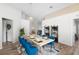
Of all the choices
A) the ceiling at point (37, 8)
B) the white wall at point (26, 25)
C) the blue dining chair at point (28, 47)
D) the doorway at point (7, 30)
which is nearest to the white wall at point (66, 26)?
the ceiling at point (37, 8)

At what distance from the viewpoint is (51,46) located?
95.0 inches

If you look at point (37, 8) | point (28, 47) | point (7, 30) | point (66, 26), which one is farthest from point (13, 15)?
point (66, 26)

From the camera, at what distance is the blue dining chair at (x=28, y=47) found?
7.75 ft

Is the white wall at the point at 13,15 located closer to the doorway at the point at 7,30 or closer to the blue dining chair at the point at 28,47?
the doorway at the point at 7,30

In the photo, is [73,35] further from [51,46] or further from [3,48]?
[3,48]

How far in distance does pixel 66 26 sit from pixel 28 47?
1.04 meters

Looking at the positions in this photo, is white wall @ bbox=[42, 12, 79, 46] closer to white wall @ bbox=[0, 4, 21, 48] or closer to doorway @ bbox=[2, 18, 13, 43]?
Result: white wall @ bbox=[0, 4, 21, 48]

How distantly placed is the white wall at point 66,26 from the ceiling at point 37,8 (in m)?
0.22

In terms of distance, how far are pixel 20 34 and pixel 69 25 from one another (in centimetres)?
120

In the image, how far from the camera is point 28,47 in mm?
2416

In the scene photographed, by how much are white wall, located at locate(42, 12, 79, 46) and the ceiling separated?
0.73 feet

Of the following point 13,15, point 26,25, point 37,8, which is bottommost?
point 26,25

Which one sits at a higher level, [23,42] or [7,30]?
[7,30]

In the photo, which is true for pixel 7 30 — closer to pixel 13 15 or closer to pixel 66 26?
pixel 13 15
